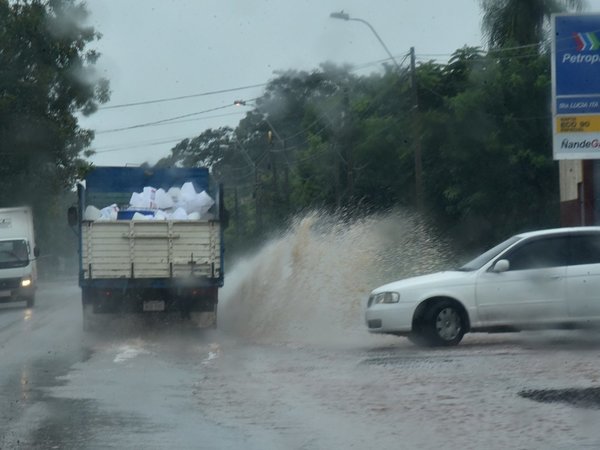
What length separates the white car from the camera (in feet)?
52.9

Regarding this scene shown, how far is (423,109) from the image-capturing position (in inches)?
1646

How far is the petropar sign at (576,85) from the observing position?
24328mm

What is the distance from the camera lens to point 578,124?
2467 cm

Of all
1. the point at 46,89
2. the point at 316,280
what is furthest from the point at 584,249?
the point at 46,89

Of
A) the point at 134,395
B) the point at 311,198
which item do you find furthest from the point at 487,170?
the point at 134,395

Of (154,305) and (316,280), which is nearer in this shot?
(154,305)

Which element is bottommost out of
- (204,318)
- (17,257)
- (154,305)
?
(204,318)

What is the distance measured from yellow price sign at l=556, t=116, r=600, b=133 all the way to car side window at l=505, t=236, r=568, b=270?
8.77m

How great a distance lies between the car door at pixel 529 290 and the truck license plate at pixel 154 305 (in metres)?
6.81

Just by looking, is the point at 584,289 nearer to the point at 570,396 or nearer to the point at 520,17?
the point at 570,396

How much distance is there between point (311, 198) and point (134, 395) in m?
37.3

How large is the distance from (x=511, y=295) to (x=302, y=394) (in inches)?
196

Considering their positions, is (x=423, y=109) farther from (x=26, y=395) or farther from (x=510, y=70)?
(x=26, y=395)

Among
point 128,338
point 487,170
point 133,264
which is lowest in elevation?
point 128,338
